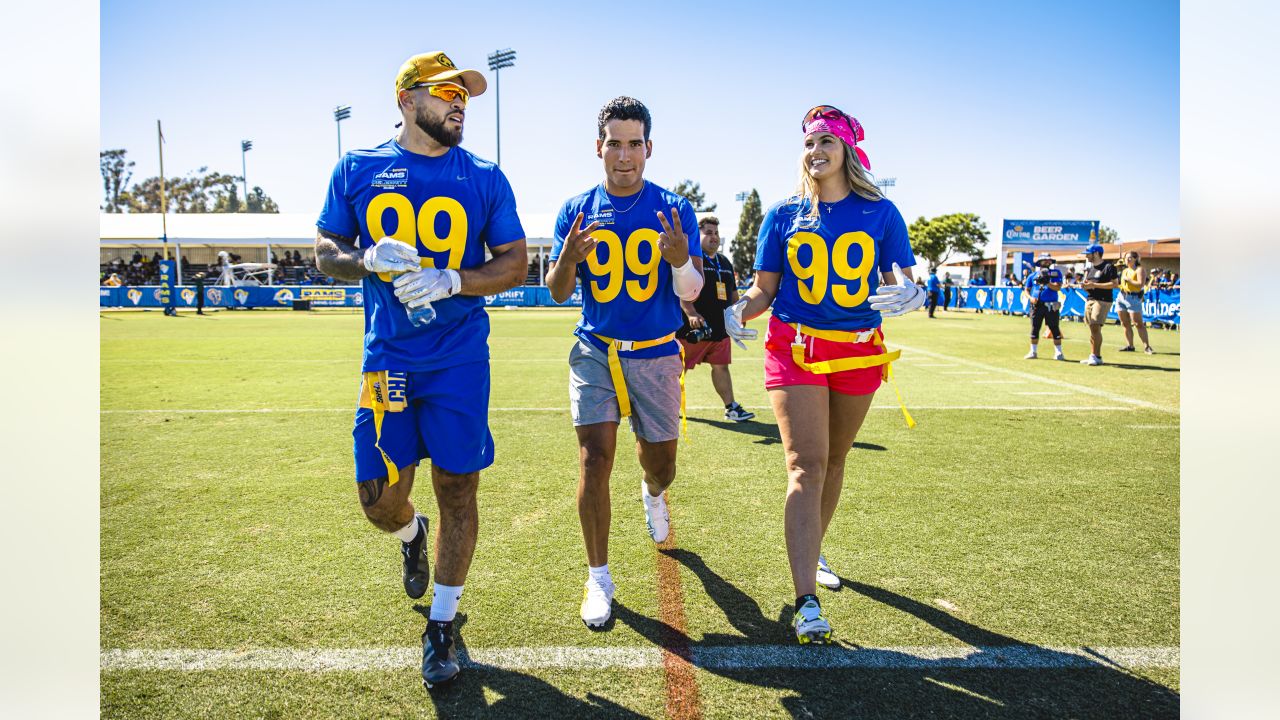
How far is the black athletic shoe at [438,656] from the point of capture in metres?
3.00

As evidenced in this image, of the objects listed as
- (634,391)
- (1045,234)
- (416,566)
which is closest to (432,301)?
(634,391)

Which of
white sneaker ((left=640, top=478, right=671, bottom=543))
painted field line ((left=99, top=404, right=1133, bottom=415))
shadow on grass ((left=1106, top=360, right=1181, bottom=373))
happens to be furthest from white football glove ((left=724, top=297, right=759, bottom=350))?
shadow on grass ((left=1106, top=360, right=1181, bottom=373))

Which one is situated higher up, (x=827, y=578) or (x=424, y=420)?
(x=424, y=420)

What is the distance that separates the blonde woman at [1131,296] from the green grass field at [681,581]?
26.1ft

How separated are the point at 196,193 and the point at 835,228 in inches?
4516

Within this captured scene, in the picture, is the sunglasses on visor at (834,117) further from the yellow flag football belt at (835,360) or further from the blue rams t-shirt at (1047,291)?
the blue rams t-shirt at (1047,291)

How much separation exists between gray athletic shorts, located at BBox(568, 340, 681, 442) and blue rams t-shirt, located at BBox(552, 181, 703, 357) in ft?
0.22

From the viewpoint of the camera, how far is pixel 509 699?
2926 mm

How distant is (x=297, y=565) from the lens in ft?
13.8

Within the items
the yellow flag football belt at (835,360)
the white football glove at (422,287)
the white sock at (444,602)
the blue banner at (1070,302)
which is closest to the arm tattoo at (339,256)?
the white football glove at (422,287)

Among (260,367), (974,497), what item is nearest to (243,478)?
(974,497)

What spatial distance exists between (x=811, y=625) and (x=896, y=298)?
155cm

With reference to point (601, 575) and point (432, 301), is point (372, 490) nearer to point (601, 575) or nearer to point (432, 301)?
point (432, 301)
